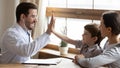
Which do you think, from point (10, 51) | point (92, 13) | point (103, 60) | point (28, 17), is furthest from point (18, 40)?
point (92, 13)

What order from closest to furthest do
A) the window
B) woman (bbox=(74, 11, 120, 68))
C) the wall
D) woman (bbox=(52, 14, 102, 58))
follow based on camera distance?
woman (bbox=(74, 11, 120, 68))
woman (bbox=(52, 14, 102, 58))
the window
the wall

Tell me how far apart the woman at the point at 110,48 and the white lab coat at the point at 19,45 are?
0.42 m

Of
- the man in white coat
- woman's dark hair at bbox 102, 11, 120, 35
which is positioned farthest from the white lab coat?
woman's dark hair at bbox 102, 11, 120, 35

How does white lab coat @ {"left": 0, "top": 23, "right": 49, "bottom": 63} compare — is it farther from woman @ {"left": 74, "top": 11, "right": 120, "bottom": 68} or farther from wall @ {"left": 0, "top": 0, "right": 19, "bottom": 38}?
wall @ {"left": 0, "top": 0, "right": 19, "bottom": 38}

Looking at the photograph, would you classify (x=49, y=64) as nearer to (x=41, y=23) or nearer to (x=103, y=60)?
(x=103, y=60)

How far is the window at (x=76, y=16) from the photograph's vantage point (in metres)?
3.04

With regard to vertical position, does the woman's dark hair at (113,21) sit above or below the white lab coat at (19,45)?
above

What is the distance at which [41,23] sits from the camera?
3568mm

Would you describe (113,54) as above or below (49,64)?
above

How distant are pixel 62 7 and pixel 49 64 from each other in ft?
4.95

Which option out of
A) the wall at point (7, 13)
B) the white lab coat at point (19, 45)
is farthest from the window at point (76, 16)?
the white lab coat at point (19, 45)

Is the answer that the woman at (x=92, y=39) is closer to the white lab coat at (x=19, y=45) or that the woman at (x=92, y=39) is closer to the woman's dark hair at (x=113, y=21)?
the woman's dark hair at (x=113, y=21)

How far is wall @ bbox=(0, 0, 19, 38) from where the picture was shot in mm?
3961

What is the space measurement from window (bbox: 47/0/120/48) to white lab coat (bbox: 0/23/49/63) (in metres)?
1.00
